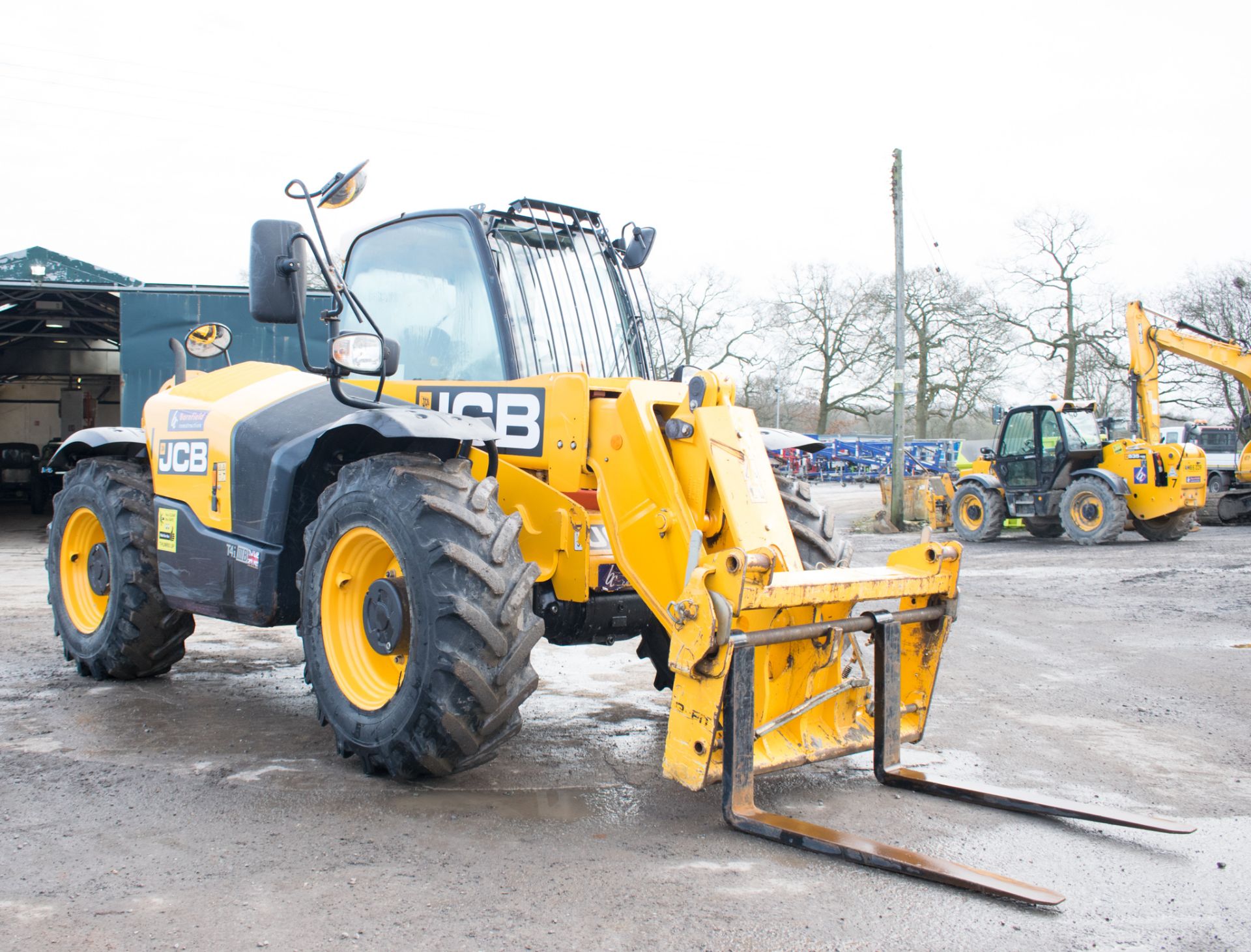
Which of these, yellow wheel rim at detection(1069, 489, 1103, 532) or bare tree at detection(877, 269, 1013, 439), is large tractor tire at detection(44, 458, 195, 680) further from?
bare tree at detection(877, 269, 1013, 439)

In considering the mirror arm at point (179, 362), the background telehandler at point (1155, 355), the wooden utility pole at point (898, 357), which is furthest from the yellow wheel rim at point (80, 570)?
the background telehandler at point (1155, 355)

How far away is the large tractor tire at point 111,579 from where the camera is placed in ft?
18.7

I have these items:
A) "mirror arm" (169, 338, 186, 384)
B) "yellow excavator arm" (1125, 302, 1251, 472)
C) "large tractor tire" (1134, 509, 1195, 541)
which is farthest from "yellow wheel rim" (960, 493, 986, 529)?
"mirror arm" (169, 338, 186, 384)

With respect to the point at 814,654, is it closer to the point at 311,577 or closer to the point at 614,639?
the point at 614,639

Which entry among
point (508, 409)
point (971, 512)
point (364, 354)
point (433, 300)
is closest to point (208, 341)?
point (433, 300)

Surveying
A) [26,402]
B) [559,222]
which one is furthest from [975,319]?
[559,222]

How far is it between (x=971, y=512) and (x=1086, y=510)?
2.33m

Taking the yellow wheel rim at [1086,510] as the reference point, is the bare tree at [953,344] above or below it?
above

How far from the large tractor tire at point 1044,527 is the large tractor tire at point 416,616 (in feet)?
53.0

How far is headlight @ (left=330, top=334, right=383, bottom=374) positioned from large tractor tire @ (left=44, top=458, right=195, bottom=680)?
2.40 meters

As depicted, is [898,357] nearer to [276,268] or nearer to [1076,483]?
[1076,483]

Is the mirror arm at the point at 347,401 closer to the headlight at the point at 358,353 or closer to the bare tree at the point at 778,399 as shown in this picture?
the headlight at the point at 358,353

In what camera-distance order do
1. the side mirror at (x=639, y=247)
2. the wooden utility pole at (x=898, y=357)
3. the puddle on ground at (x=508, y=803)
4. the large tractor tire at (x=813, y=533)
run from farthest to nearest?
the wooden utility pole at (x=898, y=357) < the side mirror at (x=639, y=247) < the large tractor tire at (x=813, y=533) < the puddle on ground at (x=508, y=803)

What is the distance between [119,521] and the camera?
A: 18.9ft
